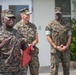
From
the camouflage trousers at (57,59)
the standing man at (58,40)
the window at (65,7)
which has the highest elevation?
the window at (65,7)

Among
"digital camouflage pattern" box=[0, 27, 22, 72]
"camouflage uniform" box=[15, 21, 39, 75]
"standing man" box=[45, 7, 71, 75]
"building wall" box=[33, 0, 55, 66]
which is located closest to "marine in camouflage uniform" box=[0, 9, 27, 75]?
"digital camouflage pattern" box=[0, 27, 22, 72]

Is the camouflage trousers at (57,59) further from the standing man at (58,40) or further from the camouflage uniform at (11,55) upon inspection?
the camouflage uniform at (11,55)

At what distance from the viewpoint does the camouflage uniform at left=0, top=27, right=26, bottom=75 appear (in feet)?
16.7

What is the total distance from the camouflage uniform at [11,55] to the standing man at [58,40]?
2537 mm

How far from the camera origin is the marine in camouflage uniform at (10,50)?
5.10m

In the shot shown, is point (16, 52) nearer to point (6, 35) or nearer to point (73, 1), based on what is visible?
point (6, 35)

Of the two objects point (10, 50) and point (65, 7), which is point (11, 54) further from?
point (65, 7)

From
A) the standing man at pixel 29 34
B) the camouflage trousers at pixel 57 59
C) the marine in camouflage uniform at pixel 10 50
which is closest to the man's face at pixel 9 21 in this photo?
the marine in camouflage uniform at pixel 10 50

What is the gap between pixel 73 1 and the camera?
12266mm

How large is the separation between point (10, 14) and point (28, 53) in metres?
0.69

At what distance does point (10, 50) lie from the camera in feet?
16.8

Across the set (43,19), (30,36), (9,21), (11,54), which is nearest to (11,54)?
(11,54)

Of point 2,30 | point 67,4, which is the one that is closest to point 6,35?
point 2,30

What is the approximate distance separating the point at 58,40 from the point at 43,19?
4157 mm
